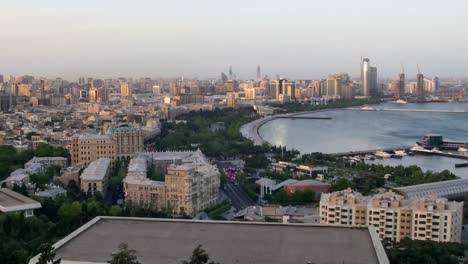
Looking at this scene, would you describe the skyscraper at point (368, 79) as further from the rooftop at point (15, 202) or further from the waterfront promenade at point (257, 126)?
the rooftop at point (15, 202)

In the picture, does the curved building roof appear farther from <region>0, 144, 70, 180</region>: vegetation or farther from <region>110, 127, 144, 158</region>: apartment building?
<region>0, 144, 70, 180</region>: vegetation

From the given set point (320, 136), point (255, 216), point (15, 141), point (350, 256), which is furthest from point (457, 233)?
point (320, 136)

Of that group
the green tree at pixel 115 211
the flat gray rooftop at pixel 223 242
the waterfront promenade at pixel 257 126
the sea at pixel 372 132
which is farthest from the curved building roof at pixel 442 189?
the waterfront promenade at pixel 257 126

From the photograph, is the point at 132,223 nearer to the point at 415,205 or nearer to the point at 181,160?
the point at 415,205

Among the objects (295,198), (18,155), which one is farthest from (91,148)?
(295,198)

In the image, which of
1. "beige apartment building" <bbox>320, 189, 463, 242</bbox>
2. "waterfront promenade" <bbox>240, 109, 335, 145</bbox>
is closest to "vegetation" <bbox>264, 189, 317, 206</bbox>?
"beige apartment building" <bbox>320, 189, 463, 242</bbox>
